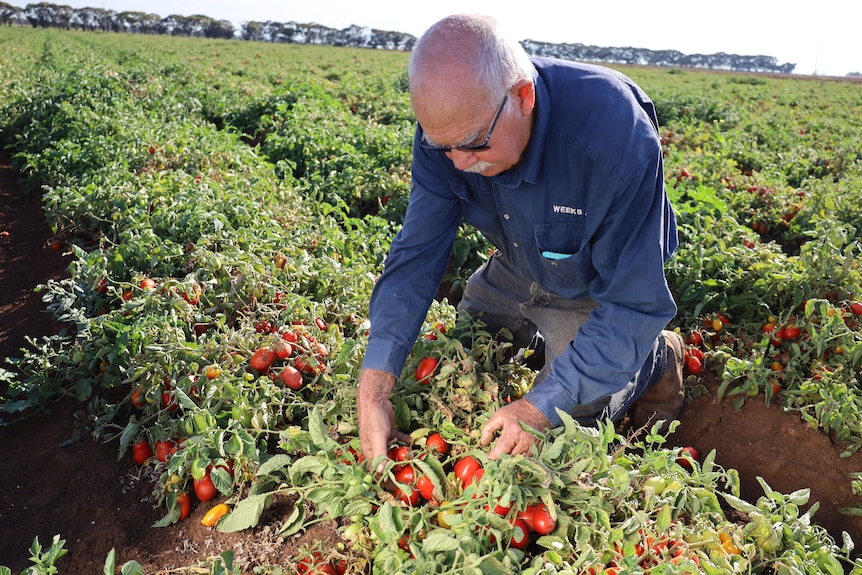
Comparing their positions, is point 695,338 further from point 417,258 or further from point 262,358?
point 262,358

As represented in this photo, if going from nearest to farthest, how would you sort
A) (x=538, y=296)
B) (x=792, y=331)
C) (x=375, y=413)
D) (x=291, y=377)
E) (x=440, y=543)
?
(x=440, y=543)
(x=375, y=413)
(x=291, y=377)
(x=538, y=296)
(x=792, y=331)

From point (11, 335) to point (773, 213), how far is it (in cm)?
530

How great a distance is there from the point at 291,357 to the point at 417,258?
750 mm

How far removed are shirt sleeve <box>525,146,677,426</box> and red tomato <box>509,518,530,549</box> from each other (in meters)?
0.35

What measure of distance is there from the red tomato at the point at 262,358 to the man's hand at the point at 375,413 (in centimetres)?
53

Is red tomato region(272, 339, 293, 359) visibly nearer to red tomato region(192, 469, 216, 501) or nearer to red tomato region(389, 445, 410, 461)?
red tomato region(192, 469, 216, 501)

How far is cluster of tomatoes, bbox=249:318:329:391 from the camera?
262cm

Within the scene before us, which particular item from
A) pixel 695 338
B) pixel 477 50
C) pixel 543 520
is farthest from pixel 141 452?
pixel 695 338

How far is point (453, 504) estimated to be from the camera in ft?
6.04

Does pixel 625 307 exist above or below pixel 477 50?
below

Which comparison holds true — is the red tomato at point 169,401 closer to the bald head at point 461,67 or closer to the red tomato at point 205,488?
the red tomato at point 205,488

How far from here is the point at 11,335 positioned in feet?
12.1

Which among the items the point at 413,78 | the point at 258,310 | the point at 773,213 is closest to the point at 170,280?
the point at 258,310

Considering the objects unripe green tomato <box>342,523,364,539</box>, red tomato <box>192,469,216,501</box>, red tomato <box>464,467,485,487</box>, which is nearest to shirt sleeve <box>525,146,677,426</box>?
red tomato <box>464,467,485,487</box>
